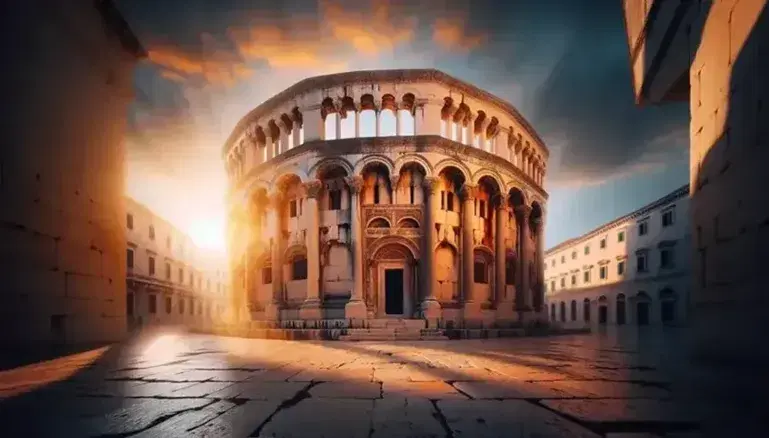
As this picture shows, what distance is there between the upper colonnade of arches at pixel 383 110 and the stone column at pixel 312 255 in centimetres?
265

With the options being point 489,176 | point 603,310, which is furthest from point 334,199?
point 603,310

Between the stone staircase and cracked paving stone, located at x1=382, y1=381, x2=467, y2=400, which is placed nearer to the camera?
cracked paving stone, located at x1=382, y1=381, x2=467, y2=400

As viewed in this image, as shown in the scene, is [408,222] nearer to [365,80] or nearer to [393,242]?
[393,242]

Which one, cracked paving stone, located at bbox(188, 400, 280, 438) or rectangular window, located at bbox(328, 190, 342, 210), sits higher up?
rectangular window, located at bbox(328, 190, 342, 210)

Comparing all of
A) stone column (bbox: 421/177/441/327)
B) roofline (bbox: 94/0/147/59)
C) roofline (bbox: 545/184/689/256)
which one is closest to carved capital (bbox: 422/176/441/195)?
stone column (bbox: 421/177/441/327)

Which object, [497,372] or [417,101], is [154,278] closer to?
[417,101]

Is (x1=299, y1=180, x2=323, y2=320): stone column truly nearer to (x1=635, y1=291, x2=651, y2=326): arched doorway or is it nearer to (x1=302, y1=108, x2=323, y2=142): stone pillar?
(x1=302, y1=108, x2=323, y2=142): stone pillar

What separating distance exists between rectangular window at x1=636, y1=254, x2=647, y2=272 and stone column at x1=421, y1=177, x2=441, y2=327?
23.3 m

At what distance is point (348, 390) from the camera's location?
416cm

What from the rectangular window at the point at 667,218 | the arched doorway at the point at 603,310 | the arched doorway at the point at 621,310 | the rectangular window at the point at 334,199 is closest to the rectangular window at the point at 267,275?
the rectangular window at the point at 334,199

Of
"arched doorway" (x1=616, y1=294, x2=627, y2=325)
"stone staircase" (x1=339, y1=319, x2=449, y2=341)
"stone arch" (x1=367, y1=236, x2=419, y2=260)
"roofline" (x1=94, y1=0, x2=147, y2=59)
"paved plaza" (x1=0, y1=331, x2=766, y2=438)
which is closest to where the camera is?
"paved plaza" (x1=0, y1=331, x2=766, y2=438)

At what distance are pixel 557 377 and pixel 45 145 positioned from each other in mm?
8990

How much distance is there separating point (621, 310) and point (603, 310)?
8.25ft

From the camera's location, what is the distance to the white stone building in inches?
1113
